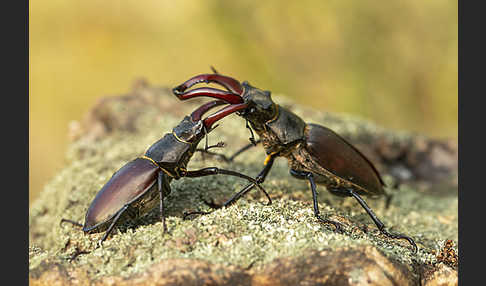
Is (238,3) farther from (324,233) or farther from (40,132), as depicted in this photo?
(324,233)

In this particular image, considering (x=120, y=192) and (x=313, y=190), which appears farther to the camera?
(x=313, y=190)

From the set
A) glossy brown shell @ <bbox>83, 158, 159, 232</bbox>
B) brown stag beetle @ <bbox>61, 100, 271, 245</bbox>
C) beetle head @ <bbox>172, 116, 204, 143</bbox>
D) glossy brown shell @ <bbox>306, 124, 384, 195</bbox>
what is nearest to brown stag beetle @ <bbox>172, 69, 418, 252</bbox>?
glossy brown shell @ <bbox>306, 124, 384, 195</bbox>

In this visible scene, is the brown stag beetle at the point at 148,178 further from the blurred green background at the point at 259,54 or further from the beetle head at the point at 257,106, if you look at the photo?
the blurred green background at the point at 259,54

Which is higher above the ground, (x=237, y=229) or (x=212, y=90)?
(x=212, y=90)

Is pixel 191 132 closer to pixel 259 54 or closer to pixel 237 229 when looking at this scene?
pixel 237 229

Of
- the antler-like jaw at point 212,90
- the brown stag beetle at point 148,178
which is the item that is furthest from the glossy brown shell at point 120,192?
the antler-like jaw at point 212,90

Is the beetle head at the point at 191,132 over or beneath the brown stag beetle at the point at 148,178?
over

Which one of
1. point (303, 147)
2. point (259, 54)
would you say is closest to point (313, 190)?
point (303, 147)
